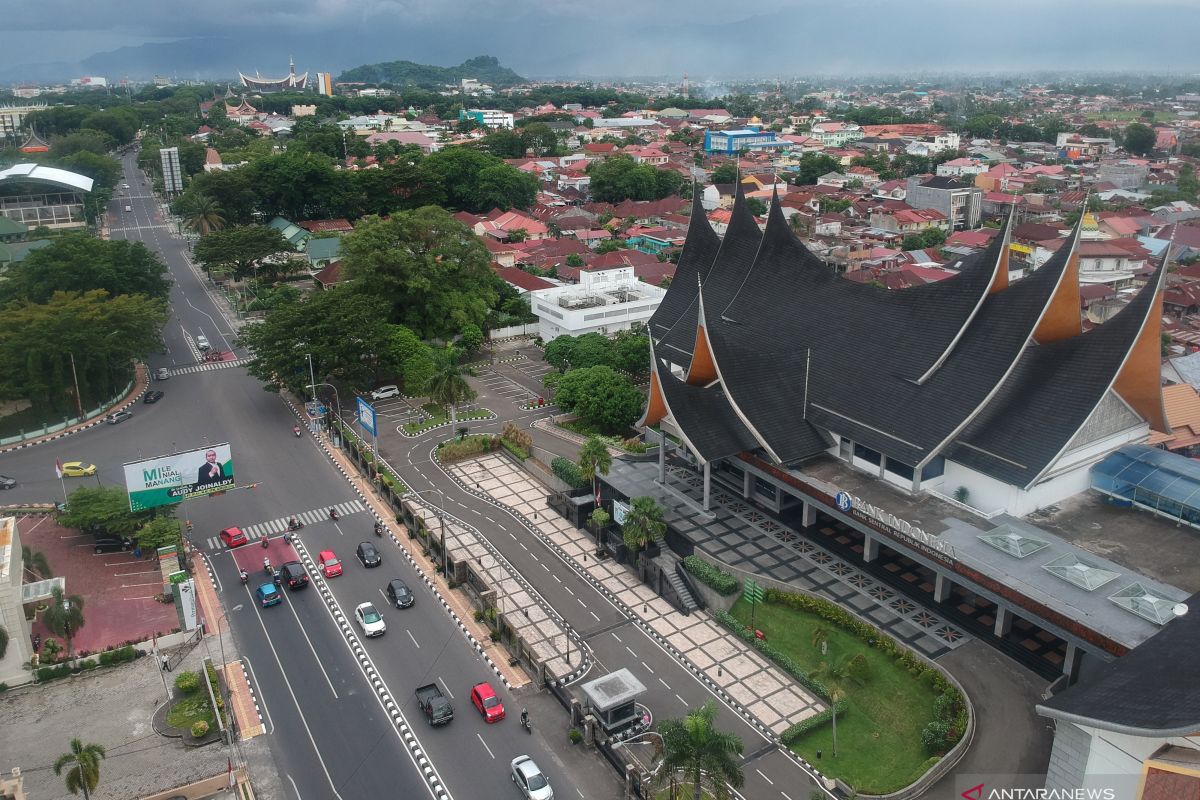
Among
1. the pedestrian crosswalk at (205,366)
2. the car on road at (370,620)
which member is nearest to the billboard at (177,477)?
the car on road at (370,620)

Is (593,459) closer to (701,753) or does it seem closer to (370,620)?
(370,620)

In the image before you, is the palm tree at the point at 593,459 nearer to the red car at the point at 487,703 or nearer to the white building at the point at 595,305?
the red car at the point at 487,703

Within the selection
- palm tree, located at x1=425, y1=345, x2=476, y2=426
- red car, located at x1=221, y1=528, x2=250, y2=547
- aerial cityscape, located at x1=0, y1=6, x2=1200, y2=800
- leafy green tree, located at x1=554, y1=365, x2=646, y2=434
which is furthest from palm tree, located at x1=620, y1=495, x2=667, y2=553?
red car, located at x1=221, y1=528, x2=250, y2=547

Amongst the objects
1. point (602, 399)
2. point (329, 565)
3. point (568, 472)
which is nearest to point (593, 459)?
point (568, 472)

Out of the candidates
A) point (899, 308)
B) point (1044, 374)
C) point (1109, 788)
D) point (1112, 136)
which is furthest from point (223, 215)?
point (1112, 136)

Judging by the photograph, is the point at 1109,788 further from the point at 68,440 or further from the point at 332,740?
the point at 68,440

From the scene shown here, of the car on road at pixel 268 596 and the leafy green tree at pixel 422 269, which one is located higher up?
the leafy green tree at pixel 422 269
